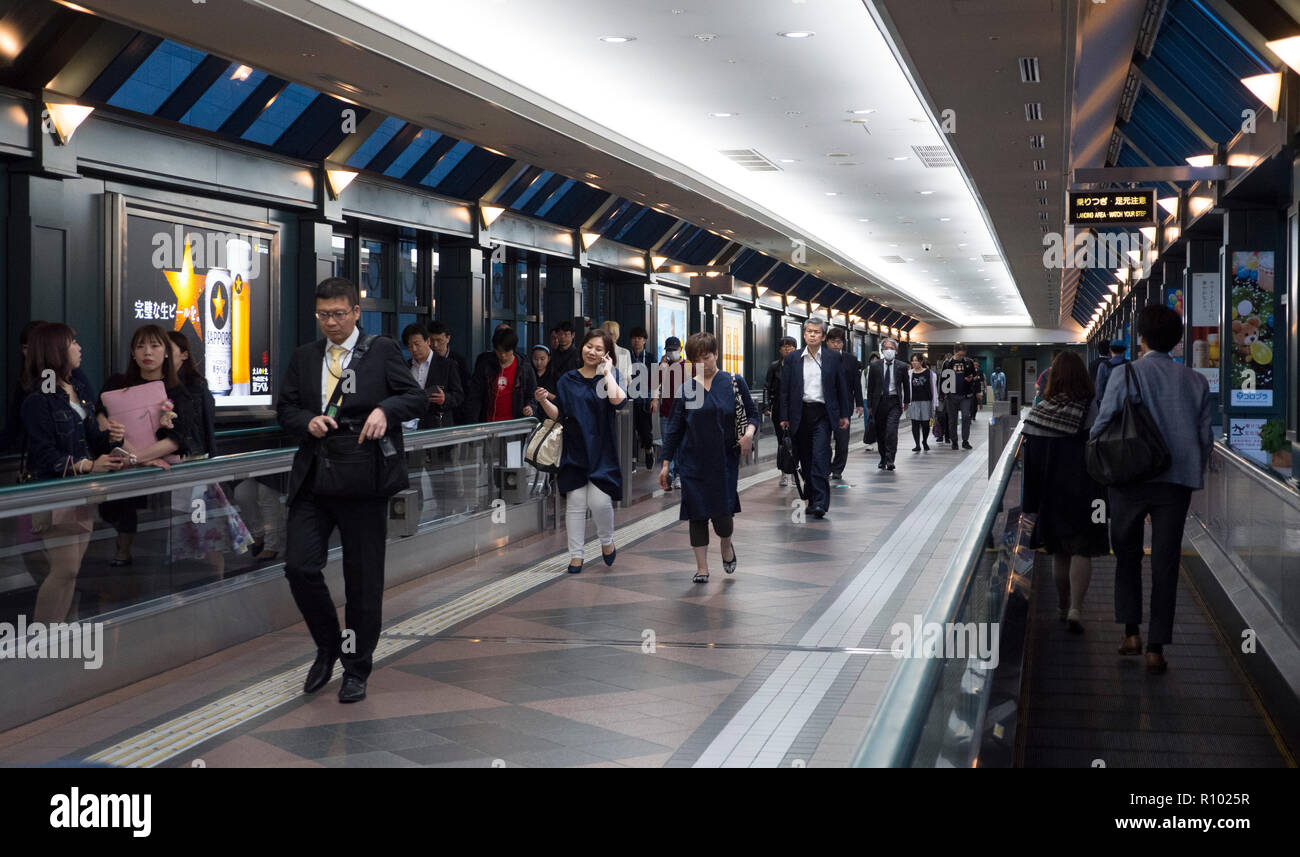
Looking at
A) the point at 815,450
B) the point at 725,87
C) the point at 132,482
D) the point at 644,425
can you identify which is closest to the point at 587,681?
the point at 132,482

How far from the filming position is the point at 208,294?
40.0 ft

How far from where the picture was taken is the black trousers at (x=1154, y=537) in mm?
6008

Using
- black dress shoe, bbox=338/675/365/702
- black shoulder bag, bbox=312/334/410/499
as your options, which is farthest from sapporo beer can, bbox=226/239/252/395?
black dress shoe, bbox=338/675/365/702

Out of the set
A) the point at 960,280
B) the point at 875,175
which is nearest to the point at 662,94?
the point at 875,175

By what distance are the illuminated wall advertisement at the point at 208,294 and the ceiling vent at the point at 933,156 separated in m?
8.94

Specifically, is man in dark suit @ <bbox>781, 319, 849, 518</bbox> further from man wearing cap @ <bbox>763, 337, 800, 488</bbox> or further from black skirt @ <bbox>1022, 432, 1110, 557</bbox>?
black skirt @ <bbox>1022, 432, 1110, 557</bbox>

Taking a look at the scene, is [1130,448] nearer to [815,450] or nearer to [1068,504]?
[1068,504]

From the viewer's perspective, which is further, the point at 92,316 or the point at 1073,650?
the point at 92,316

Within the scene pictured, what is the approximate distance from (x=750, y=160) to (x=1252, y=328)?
24.3 ft

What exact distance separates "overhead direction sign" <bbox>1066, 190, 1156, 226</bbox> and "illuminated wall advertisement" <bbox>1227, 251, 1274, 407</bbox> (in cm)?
247

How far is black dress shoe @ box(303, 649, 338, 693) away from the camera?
5344mm

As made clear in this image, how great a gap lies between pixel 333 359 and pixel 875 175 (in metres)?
15.4

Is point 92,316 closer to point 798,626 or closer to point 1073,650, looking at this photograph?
point 798,626

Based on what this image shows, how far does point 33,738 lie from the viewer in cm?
480
